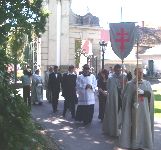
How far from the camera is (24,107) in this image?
558 cm

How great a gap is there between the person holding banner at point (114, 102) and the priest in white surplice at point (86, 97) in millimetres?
2204

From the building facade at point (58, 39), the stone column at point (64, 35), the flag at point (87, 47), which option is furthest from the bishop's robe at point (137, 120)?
the flag at point (87, 47)

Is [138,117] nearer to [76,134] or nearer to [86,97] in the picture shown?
[76,134]

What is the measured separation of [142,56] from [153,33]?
980 cm

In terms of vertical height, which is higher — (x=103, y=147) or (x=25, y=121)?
(x=25, y=121)

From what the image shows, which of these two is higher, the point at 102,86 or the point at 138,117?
the point at 102,86

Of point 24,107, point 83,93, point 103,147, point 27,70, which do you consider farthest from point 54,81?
point 24,107

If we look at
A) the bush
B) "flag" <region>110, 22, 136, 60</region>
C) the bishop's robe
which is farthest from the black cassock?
the bush

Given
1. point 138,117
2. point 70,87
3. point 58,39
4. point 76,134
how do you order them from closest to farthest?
point 138,117 < point 76,134 < point 70,87 < point 58,39

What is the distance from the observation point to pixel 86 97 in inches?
572

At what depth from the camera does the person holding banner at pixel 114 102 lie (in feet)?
40.0

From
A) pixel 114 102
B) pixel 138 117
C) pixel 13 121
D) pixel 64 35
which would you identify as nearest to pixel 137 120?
pixel 138 117

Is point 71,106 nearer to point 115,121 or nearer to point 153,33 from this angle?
point 115,121

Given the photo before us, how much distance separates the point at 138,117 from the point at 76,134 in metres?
3.01
